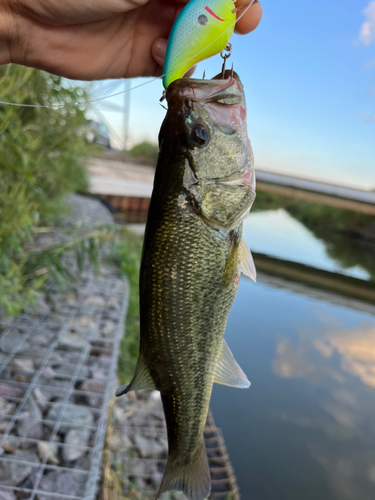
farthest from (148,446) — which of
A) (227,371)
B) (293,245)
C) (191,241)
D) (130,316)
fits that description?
(293,245)

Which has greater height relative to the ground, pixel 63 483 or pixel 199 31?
pixel 199 31

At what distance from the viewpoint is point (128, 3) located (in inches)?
64.2

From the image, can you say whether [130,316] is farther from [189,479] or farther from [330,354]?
[330,354]

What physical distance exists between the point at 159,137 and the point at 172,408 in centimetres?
116

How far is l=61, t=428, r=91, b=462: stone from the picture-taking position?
9.94 feet

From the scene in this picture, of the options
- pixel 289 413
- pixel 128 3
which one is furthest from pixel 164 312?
pixel 289 413

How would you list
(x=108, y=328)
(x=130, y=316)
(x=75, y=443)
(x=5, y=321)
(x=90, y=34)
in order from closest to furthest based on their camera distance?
(x=90, y=34) → (x=75, y=443) → (x=5, y=321) → (x=108, y=328) → (x=130, y=316)

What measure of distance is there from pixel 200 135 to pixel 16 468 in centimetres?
283

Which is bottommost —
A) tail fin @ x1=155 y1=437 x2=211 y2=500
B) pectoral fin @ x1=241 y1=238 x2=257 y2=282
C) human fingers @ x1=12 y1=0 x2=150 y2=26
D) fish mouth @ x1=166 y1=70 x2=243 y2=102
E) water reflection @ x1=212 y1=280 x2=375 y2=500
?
water reflection @ x1=212 y1=280 x2=375 y2=500

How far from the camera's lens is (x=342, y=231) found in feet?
95.9

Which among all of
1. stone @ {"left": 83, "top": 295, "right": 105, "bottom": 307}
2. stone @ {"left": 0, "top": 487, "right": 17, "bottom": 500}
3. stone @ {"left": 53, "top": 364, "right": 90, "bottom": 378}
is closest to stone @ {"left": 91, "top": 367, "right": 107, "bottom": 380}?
stone @ {"left": 53, "top": 364, "right": 90, "bottom": 378}

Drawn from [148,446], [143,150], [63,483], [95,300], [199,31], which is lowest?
[148,446]

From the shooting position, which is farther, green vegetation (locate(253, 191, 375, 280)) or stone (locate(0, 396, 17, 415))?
green vegetation (locate(253, 191, 375, 280))

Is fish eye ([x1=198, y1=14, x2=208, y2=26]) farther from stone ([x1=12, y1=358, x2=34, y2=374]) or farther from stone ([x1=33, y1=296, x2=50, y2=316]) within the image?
stone ([x1=33, y1=296, x2=50, y2=316])
